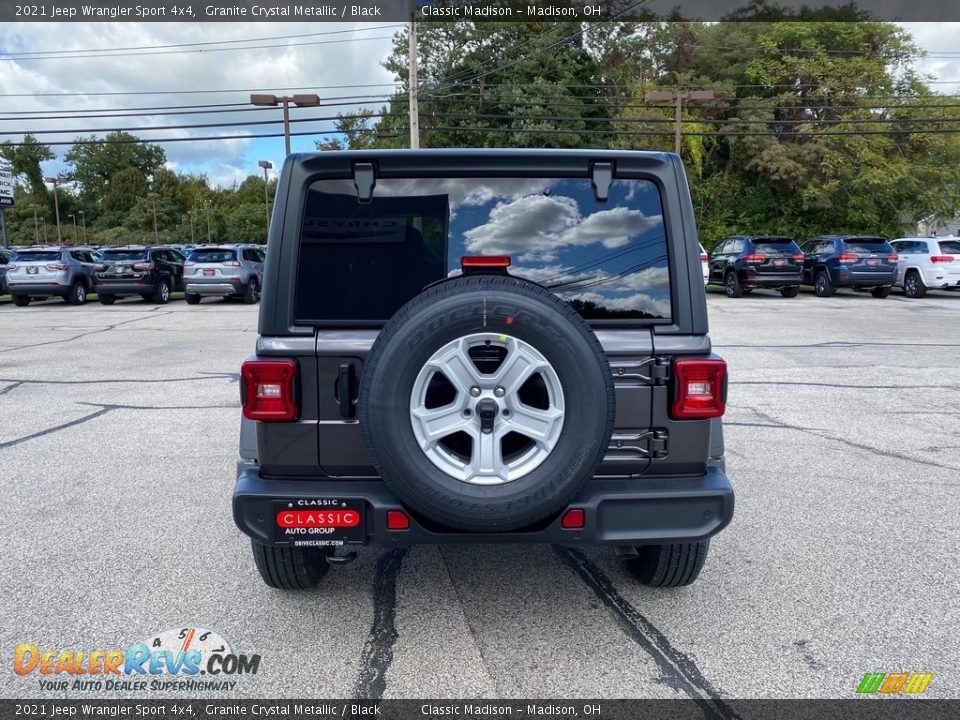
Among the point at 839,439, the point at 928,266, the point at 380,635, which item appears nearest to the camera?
the point at 380,635

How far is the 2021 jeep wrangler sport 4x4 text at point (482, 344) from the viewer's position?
308 centimetres

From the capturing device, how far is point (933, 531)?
4.59 metres

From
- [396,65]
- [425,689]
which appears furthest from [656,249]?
[396,65]

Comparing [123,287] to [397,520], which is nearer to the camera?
[397,520]

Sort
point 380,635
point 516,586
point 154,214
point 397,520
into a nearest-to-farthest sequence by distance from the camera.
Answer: point 397,520
point 380,635
point 516,586
point 154,214

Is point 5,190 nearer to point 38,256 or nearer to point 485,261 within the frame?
point 38,256

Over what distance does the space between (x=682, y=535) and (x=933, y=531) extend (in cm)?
237

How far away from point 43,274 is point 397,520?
2273cm

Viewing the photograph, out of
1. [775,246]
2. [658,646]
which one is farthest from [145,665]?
[775,246]

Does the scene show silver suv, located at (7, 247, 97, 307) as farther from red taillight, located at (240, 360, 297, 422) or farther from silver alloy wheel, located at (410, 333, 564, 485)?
silver alloy wheel, located at (410, 333, 564, 485)

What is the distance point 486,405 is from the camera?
2.85 meters

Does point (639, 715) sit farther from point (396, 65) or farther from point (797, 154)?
point (396, 65)

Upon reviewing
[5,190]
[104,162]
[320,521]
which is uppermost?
[104,162]

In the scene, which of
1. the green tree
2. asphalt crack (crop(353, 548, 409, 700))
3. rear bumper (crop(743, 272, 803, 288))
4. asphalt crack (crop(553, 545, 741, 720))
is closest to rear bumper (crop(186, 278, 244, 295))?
rear bumper (crop(743, 272, 803, 288))
